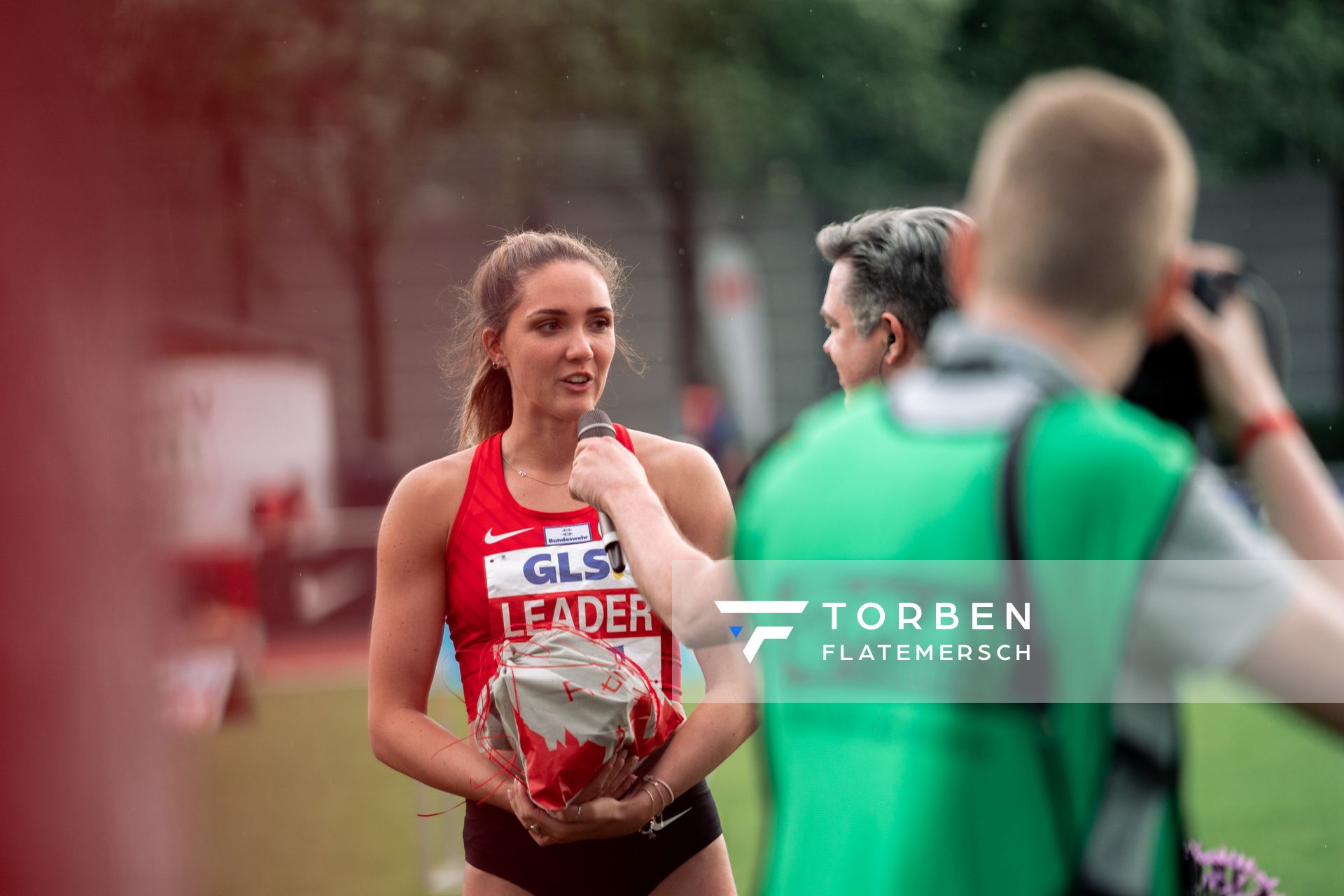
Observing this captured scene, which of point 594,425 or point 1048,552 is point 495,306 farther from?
point 1048,552

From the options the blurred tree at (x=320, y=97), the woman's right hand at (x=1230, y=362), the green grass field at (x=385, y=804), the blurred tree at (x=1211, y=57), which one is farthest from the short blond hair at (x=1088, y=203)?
the green grass field at (x=385, y=804)

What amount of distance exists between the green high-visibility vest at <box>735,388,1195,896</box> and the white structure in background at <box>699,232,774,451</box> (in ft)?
34.5

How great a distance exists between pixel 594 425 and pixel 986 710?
77 cm

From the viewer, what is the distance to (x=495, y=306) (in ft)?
5.70

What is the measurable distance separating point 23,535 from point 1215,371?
1.95 metres

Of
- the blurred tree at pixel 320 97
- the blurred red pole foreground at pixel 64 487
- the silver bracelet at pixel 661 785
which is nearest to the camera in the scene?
the silver bracelet at pixel 661 785

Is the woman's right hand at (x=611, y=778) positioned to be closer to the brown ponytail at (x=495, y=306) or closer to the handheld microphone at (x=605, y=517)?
the handheld microphone at (x=605, y=517)

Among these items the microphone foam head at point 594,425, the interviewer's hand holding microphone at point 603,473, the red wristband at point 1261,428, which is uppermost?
the red wristband at point 1261,428

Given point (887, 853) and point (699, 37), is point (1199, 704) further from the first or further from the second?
point (887, 853)

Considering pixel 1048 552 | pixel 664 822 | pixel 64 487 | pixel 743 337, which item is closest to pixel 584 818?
pixel 664 822

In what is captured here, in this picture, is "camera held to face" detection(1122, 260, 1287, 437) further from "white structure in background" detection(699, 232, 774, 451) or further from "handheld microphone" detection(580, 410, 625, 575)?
"white structure in background" detection(699, 232, 774, 451)

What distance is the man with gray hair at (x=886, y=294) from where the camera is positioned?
4.90 feet

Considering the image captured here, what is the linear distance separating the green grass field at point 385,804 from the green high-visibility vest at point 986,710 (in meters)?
2.40

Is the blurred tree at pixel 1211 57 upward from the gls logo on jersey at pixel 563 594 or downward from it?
upward
